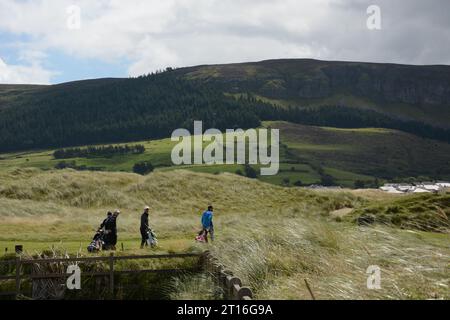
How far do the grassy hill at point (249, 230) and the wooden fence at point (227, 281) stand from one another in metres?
0.40

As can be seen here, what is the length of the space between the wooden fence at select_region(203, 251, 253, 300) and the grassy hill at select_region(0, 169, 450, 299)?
397 millimetres

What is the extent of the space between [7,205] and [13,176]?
14.1m

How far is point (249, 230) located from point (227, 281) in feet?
15.3

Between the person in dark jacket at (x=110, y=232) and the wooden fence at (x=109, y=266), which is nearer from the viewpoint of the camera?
the wooden fence at (x=109, y=266)

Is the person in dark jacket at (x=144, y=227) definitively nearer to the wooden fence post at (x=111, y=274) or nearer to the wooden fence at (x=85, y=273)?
the wooden fence at (x=85, y=273)

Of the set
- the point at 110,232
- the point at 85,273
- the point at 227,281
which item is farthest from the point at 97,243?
the point at 227,281

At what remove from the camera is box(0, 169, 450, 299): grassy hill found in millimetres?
11258

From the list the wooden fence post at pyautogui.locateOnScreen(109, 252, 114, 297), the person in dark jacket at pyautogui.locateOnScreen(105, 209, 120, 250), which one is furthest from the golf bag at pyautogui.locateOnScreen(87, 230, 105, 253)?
the wooden fence post at pyautogui.locateOnScreen(109, 252, 114, 297)

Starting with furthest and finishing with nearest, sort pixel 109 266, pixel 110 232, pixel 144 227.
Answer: pixel 144 227, pixel 110 232, pixel 109 266

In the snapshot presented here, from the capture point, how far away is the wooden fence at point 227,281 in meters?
13.7

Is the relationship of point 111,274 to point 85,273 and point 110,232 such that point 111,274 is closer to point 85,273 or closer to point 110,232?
point 85,273

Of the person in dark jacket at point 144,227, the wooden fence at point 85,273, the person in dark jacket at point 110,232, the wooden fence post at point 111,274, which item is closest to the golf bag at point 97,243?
the person in dark jacket at point 110,232

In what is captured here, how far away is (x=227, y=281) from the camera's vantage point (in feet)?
53.0
